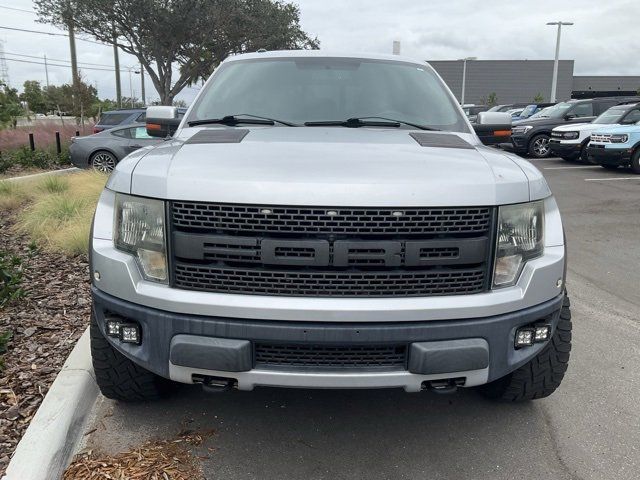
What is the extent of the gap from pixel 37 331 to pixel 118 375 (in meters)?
1.34

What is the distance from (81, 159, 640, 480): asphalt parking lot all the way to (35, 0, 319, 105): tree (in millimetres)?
25131

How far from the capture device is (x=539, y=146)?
17.1m

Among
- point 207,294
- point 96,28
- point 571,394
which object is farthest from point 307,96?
point 96,28

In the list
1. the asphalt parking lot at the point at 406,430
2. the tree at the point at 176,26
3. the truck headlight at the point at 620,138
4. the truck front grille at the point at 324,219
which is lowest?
the asphalt parking lot at the point at 406,430

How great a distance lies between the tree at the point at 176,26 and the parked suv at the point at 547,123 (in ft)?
50.7

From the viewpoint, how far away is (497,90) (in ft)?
224

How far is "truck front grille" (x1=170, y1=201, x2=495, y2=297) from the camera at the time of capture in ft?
7.04

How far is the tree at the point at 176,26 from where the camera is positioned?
82.6 ft

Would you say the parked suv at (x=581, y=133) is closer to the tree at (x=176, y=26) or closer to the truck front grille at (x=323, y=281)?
the truck front grille at (x=323, y=281)

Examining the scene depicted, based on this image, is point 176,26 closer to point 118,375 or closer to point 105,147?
point 105,147

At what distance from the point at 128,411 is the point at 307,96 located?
7.07 feet

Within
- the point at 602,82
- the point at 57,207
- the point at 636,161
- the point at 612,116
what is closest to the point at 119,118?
the point at 57,207

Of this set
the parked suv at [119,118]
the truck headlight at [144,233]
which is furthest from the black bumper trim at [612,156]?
the truck headlight at [144,233]

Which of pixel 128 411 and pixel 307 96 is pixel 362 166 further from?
pixel 128 411
